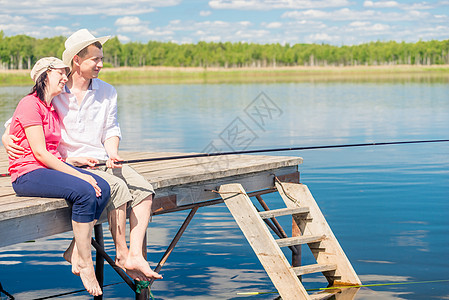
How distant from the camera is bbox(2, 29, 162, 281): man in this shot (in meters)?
4.34

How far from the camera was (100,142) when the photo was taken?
4.80 m

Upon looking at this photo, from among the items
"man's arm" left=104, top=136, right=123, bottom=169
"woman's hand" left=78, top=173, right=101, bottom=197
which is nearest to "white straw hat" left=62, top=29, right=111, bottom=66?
"man's arm" left=104, top=136, right=123, bottom=169

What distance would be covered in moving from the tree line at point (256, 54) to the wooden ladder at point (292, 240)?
117015mm

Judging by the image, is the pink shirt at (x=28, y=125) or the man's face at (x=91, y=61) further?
the man's face at (x=91, y=61)

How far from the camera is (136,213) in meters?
4.45

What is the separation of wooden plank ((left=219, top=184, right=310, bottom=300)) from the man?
41.7 inches

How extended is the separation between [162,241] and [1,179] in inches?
102

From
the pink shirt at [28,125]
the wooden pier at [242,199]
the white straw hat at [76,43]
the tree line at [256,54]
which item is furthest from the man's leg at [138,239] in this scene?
the tree line at [256,54]

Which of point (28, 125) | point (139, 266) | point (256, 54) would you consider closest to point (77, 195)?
point (28, 125)

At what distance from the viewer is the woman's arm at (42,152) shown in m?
Answer: 4.09

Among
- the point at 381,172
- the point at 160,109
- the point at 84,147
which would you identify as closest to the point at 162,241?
the point at 84,147

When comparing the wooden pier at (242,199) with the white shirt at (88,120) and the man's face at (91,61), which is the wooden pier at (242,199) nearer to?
the white shirt at (88,120)

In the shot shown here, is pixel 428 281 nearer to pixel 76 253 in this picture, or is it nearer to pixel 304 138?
pixel 76 253

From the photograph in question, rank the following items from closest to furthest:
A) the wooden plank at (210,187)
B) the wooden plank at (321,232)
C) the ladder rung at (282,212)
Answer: the wooden plank at (210,187), the ladder rung at (282,212), the wooden plank at (321,232)
